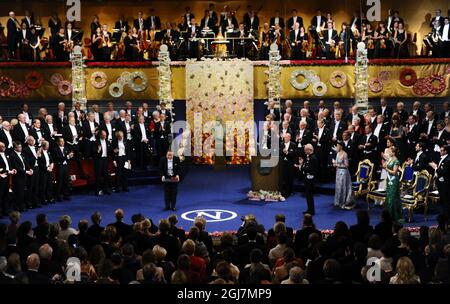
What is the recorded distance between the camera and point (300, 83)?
2372 cm

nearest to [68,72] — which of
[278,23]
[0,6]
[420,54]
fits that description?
[0,6]

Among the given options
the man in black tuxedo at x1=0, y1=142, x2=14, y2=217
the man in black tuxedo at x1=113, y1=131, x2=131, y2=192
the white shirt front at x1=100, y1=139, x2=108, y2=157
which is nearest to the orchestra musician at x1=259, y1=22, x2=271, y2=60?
the man in black tuxedo at x1=113, y1=131, x2=131, y2=192

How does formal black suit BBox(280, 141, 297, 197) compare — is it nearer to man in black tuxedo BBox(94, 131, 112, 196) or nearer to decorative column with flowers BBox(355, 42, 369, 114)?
man in black tuxedo BBox(94, 131, 112, 196)

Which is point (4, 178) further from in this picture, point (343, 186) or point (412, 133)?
point (412, 133)

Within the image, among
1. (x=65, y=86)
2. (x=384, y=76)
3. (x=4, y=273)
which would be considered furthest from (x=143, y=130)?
(x=4, y=273)

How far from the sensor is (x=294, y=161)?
18062 millimetres

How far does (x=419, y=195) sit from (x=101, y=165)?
7.80m

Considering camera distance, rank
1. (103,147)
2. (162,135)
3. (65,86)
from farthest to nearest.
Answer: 1. (65,86)
2. (162,135)
3. (103,147)

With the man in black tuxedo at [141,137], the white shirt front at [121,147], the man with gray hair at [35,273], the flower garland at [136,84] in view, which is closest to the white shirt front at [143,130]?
the man in black tuxedo at [141,137]

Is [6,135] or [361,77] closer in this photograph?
[6,135]

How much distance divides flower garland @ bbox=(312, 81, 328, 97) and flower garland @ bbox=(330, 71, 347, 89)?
11.3 inches

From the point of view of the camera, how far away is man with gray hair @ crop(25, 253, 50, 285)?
28.3 ft

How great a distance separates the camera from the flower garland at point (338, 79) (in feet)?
77.3
